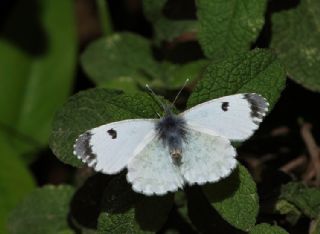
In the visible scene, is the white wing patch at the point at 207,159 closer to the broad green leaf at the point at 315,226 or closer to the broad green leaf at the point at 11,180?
the broad green leaf at the point at 315,226

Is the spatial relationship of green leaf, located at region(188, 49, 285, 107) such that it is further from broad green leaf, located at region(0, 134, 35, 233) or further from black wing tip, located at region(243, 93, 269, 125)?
broad green leaf, located at region(0, 134, 35, 233)

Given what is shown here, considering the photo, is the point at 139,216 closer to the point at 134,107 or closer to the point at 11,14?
the point at 134,107

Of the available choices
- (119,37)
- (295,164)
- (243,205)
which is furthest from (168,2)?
(243,205)

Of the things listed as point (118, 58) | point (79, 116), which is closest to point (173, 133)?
point (79, 116)

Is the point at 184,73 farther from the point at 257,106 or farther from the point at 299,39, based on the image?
the point at 257,106

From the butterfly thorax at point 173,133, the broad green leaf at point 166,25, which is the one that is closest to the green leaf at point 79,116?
the butterfly thorax at point 173,133

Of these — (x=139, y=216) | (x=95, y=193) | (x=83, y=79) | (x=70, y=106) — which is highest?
(x=70, y=106)
